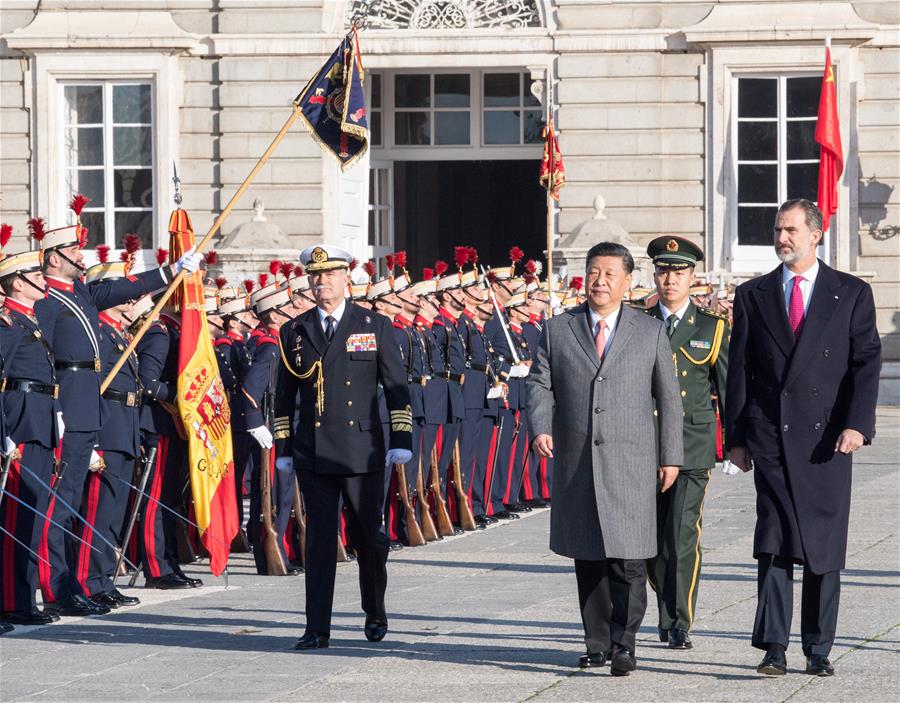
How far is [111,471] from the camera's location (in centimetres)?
1066

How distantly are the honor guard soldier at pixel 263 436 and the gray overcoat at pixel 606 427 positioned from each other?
155 inches

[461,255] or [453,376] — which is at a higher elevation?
[461,255]

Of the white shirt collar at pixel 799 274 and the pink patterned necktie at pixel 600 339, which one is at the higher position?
the white shirt collar at pixel 799 274

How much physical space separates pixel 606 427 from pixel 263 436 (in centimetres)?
412

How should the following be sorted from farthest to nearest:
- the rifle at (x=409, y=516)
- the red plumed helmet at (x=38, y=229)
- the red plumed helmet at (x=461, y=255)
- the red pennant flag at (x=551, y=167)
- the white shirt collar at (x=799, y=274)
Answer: the red pennant flag at (x=551, y=167), the red plumed helmet at (x=461, y=255), the rifle at (x=409, y=516), the red plumed helmet at (x=38, y=229), the white shirt collar at (x=799, y=274)

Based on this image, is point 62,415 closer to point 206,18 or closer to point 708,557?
point 708,557

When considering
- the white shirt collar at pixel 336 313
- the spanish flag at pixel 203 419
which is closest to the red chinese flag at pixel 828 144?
the spanish flag at pixel 203 419

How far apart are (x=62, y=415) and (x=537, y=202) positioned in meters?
20.4

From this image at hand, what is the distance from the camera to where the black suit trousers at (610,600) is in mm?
7906

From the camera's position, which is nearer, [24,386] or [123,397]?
[24,386]

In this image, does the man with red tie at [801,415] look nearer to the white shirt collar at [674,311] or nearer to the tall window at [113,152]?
the white shirt collar at [674,311]

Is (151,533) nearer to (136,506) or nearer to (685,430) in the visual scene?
(136,506)

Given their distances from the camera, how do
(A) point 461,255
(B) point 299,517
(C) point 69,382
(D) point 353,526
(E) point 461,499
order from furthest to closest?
(A) point 461,255, (E) point 461,499, (B) point 299,517, (C) point 69,382, (D) point 353,526

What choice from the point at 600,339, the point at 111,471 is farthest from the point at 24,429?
the point at 600,339
